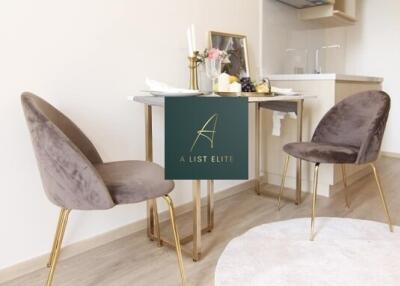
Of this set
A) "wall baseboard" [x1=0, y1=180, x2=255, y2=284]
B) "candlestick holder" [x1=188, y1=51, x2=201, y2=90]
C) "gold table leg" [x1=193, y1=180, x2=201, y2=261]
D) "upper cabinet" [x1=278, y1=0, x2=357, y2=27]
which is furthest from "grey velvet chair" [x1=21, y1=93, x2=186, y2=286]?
"upper cabinet" [x1=278, y1=0, x2=357, y2=27]

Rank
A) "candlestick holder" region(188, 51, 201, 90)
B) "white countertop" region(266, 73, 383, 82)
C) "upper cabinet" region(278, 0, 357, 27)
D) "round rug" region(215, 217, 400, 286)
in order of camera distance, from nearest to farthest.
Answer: "round rug" region(215, 217, 400, 286)
"candlestick holder" region(188, 51, 201, 90)
"white countertop" region(266, 73, 383, 82)
"upper cabinet" region(278, 0, 357, 27)

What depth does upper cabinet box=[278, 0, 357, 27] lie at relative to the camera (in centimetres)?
321

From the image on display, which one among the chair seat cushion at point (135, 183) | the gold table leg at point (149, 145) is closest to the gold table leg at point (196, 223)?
the chair seat cushion at point (135, 183)

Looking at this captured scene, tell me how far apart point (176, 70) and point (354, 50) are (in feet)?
10.6

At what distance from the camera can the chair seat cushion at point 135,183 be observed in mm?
1363

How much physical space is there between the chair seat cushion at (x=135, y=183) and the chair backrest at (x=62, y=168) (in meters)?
0.06

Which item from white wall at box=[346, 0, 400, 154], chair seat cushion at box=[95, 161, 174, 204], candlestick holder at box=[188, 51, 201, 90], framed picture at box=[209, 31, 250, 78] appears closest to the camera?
chair seat cushion at box=[95, 161, 174, 204]

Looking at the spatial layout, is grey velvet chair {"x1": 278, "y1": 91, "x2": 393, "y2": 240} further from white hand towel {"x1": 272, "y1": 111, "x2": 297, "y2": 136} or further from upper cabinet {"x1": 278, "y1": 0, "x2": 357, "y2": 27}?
upper cabinet {"x1": 278, "y1": 0, "x2": 357, "y2": 27}

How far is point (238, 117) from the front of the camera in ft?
4.48

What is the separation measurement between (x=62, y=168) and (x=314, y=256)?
4.12ft

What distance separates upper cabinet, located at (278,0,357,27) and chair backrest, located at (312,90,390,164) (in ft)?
4.16

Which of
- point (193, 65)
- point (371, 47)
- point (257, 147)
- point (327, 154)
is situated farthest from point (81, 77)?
point (371, 47)

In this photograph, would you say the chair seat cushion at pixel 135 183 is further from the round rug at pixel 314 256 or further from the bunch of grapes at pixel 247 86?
the bunch of grapes at pixel 247 86

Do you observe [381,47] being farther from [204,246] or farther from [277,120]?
[204,246]
